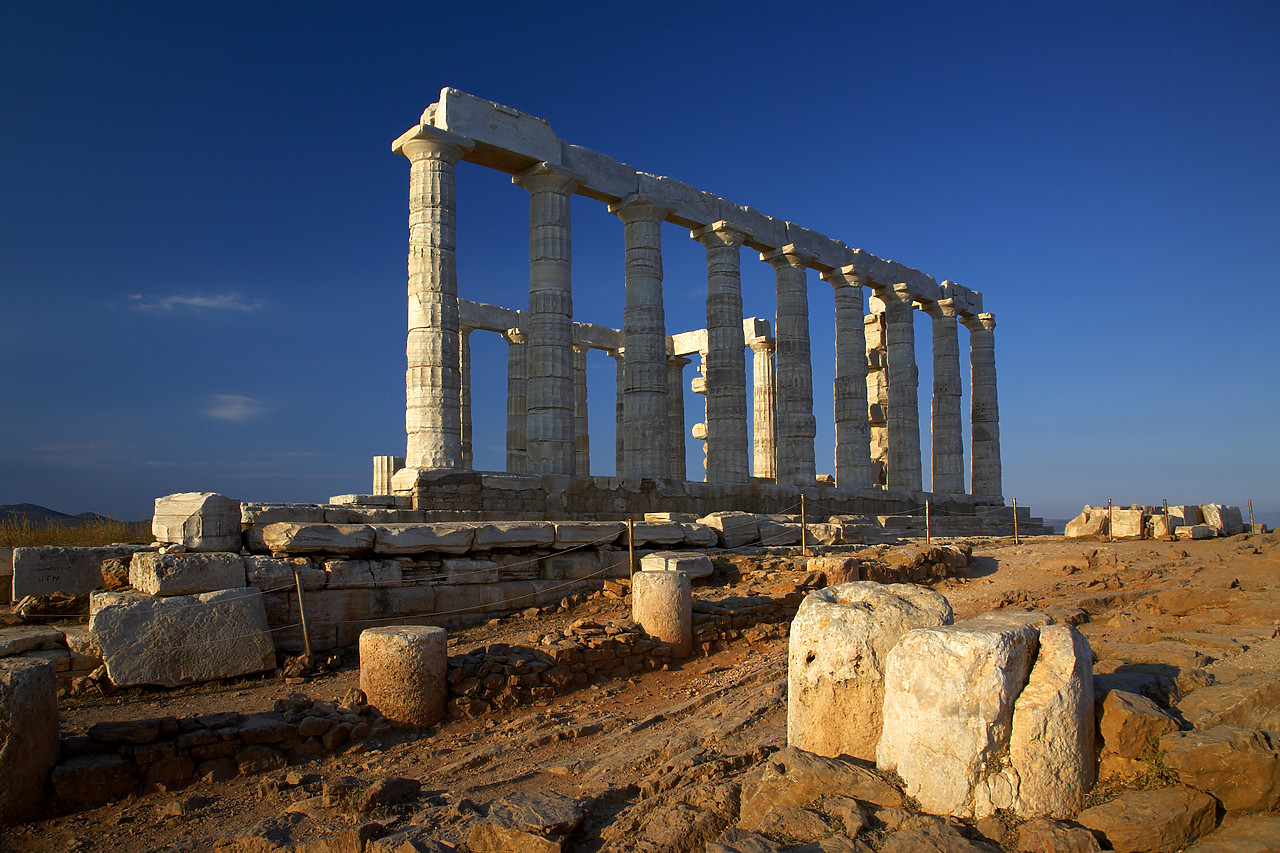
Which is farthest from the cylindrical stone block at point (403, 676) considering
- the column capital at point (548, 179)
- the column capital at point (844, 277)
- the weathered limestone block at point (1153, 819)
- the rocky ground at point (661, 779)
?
the column capital at point (844, 277)

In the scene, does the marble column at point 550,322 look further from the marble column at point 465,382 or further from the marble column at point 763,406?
the marble column at point 763,406

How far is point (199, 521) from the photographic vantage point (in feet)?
35.0

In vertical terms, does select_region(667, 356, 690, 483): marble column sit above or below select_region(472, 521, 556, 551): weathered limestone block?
above

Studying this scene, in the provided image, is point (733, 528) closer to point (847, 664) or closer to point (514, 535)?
point (514, 535)

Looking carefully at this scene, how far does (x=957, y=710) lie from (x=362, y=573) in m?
8.07

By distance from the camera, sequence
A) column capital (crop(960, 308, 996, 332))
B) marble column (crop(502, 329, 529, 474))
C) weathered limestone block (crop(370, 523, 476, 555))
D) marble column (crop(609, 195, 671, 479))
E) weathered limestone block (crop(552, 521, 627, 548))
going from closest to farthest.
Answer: weathered limestone block (crop(370, 523, 476, 555)) < weathered limestone block (crop(552, 521, 627, 548)) < marble column (crop(609, 195, 671, 479)) < marble column (crop(502, 329, 529, 474)) < column capital (crop(960, 308, 996, 332))

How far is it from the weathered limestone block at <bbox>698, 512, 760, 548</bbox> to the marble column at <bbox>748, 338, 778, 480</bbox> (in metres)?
14.1

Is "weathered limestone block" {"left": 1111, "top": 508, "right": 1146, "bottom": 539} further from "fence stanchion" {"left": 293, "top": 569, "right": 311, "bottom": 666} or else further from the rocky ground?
"fence stanchion" {"left": 293, "top": 569, "right": 311, "bottom": 666}

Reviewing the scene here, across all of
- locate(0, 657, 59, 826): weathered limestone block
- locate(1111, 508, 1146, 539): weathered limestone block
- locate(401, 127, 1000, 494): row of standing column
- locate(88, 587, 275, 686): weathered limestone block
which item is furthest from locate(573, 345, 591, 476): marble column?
locate(0, 657, 59, 826): weathered limestone block

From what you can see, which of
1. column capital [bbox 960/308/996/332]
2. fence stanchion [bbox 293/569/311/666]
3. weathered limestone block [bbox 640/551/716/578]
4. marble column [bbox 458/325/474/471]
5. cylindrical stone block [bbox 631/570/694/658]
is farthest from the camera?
column capital [bbox 960/308/996/332]

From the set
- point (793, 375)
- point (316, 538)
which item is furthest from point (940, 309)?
point (316, 538)

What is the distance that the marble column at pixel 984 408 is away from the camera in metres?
31.5

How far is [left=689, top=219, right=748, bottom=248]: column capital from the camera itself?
73.5 ft

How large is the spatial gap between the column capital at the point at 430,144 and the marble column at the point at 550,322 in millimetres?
2024
